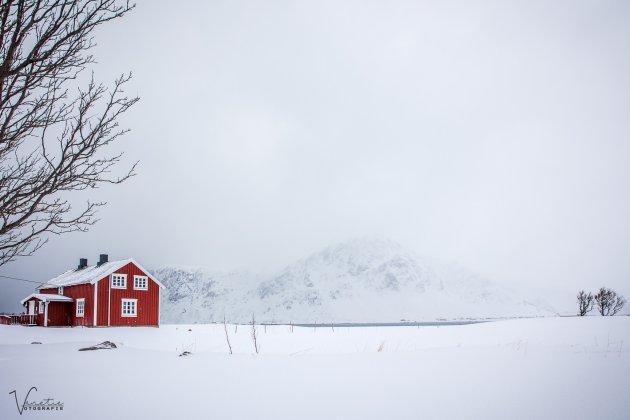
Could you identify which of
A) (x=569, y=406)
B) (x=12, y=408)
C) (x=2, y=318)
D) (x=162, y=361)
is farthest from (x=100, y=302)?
(x=569, y=406)

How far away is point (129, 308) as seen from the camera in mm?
37031

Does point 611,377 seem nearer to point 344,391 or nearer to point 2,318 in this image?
point 344,391

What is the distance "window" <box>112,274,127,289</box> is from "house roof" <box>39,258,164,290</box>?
65cm

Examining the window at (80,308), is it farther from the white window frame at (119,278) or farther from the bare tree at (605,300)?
the bare tree at (605,300)

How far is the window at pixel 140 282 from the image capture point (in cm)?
3781

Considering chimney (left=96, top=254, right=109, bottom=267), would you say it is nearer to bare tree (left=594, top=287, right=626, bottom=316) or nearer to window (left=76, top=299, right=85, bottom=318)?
window (left=76, top=299, right=85, bottom=318)

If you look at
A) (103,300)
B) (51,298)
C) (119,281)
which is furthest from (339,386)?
(51,298)

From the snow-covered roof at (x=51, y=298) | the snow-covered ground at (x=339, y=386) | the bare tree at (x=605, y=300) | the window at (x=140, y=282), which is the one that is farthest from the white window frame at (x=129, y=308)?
the bare tree at (x=605, y=300)

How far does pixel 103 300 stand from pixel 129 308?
2.62 m

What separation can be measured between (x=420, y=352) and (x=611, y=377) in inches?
143

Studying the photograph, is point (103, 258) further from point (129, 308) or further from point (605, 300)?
point (605, 300)

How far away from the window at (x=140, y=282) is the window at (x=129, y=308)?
1.32 m

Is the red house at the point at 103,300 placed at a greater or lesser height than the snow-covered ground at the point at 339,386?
lesser

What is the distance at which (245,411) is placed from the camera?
4.89 metres
